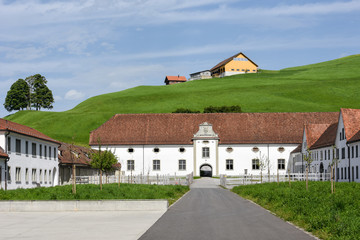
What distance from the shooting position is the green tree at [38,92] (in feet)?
540

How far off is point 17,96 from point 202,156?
89.5m

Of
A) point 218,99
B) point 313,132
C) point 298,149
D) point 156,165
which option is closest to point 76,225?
point 313,132

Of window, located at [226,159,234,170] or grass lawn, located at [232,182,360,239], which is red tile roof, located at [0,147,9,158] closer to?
grass lawn, located at [232,182,360,239]

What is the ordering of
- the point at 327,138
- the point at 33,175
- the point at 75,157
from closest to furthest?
the point at 33,175 → the point at 75,157 → the point at 327,138

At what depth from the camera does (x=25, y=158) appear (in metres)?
51.8

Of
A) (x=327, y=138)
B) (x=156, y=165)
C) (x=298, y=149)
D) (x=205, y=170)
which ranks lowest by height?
(x=205, y=170)

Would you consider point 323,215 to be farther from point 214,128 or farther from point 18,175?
point 214,128

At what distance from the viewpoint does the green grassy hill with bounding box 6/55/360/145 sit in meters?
134

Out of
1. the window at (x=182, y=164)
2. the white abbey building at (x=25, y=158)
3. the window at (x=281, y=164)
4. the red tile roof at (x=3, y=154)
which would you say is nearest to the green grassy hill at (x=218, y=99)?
the window at (x=182, y=164)

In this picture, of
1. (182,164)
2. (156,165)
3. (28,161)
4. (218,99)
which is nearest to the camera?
(28,161)

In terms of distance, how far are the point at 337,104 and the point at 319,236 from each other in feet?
422

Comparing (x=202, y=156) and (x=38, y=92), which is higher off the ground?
(x=38, y=92)

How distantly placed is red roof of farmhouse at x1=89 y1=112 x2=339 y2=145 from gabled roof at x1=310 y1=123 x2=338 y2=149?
13.4 metres

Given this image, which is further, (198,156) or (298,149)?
(198,156)
